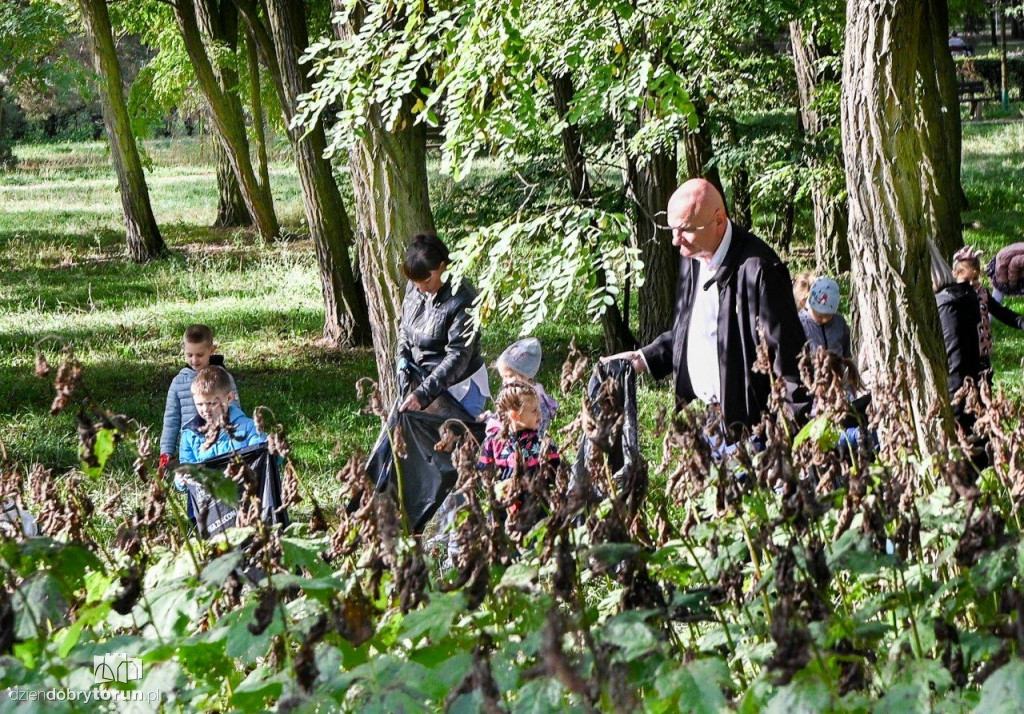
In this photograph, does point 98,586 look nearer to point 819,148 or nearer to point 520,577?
point 520,577

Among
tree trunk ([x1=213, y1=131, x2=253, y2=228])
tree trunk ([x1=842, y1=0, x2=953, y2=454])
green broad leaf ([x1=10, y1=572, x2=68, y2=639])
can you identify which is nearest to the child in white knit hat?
tree trunk ([x1=842, y1=0, x2=953, y2=454])

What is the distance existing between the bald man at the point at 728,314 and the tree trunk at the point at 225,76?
50.3ft

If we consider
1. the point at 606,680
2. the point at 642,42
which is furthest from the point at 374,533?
the point at 642,42

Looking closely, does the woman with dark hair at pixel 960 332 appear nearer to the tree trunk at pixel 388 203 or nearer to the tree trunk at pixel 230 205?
the tree trunk at pixel 388 203

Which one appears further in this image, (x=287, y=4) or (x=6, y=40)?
(x=6, y=40)

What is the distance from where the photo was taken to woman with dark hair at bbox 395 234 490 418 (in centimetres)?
661

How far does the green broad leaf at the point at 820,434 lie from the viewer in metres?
3.14

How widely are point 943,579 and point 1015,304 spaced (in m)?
10.9

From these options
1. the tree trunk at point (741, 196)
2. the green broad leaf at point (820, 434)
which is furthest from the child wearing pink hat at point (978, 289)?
the tree trunk at point (741, 196)

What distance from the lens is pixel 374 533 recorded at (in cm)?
302

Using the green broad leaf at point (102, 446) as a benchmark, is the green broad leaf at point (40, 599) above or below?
below

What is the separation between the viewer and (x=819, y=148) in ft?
42.5

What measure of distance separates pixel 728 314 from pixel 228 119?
54.4 ft

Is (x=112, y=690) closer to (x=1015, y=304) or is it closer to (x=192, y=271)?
(x=1015, y=304)
